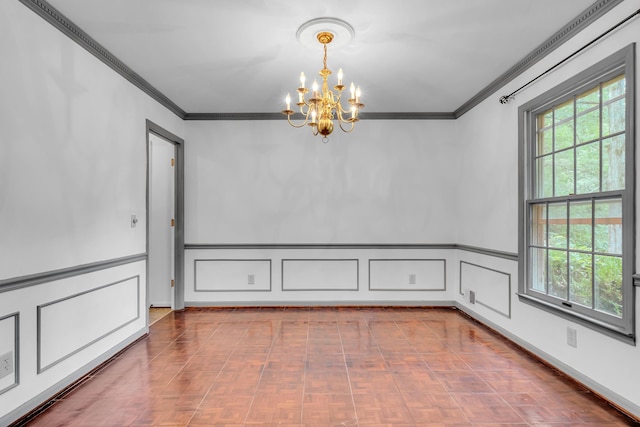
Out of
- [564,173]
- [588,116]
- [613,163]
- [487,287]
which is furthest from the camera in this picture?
[487,287]

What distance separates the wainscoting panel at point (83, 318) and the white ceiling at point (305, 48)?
6.78 ft

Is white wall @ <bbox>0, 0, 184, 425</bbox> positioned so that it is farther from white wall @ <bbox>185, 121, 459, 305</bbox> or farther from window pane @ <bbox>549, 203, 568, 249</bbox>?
window pane @ <bbox>549, 203, 568, 249</bbox>

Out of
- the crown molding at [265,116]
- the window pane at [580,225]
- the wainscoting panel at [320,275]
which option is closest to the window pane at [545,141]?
the window pane at [580,225]

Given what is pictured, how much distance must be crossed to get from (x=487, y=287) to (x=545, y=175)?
4.84 feet

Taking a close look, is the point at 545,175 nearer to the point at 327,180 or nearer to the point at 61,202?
the point at 327,180

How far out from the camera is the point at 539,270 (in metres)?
Result: 3.32

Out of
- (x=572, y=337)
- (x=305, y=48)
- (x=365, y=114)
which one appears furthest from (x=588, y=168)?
(x=365, y=114)

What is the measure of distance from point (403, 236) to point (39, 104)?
13.7 feet

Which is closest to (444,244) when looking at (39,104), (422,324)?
(422,324)

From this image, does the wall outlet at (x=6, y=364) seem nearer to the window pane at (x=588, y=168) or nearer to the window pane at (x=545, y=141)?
the window pane at (x=588, y=168)

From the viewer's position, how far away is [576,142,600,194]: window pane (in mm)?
2662

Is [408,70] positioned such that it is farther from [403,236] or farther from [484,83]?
[403,236]

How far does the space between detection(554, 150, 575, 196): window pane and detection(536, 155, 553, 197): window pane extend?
8 centimetres

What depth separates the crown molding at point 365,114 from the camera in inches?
99.6
